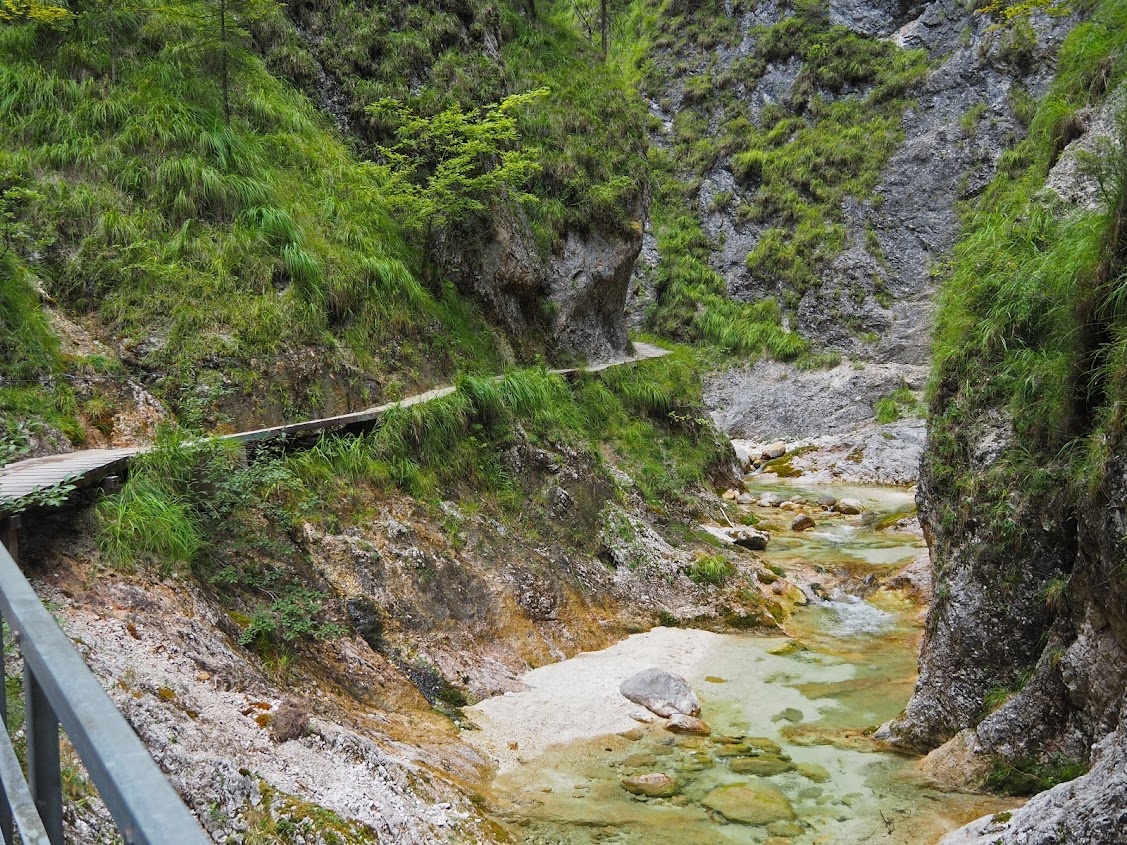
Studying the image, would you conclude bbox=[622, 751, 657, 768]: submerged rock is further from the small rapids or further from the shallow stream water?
the small rapids

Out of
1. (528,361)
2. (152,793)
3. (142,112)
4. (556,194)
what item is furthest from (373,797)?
(556,194)

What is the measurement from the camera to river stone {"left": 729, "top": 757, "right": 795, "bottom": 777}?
615 cm

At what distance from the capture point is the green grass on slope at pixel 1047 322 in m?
5.01

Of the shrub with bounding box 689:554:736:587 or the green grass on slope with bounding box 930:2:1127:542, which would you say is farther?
the shrub with bounding box 689:554:736:587

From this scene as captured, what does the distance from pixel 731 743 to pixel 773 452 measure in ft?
54.6

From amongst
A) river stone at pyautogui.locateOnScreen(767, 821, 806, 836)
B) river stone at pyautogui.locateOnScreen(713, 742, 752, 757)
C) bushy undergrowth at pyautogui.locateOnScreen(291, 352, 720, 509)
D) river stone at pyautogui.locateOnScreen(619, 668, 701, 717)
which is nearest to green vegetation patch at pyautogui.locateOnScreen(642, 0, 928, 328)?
bushy undergrowth at pyautogui.locateOnScreen(291, 352, 720, 509)

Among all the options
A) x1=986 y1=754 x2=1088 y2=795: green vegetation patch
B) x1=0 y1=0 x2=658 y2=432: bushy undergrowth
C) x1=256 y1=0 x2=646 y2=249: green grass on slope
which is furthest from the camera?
x1=256 y1=0 x2=646 y2=249: green grass on slope

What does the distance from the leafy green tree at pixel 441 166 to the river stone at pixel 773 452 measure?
12.2m

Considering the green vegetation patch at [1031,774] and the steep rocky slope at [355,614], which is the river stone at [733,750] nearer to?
the green vegetation patch at [1031,774]

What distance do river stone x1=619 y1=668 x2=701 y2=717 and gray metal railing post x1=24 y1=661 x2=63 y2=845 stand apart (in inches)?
252

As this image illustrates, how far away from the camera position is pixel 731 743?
6680mm

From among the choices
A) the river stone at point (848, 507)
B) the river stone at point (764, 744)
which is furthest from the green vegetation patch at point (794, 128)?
the river stone at point (764, 744)

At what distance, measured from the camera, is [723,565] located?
10906 mm

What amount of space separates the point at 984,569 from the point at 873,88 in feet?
99.3
